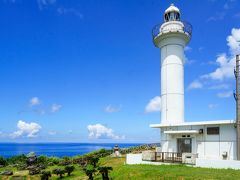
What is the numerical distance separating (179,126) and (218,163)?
534 cm

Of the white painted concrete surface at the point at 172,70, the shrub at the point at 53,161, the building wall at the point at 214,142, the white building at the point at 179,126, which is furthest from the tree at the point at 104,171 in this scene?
the shrub at the point at 53,161

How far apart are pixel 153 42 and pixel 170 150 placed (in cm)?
1100

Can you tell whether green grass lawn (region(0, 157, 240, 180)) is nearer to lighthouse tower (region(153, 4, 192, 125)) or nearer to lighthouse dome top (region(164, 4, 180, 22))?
lighthouse tower (region(153, 4, 192, 125))

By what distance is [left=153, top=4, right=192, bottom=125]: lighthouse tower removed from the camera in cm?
2659

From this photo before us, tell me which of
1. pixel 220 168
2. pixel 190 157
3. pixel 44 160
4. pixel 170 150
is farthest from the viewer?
pixel 44 160

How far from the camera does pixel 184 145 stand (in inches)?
962

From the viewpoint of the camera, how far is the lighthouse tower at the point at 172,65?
26594 millimetres

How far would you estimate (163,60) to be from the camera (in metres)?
28.0

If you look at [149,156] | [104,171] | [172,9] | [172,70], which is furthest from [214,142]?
[172,9]

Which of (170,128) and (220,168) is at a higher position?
(170,128)

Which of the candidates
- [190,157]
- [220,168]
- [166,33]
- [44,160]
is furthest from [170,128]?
[44,160]

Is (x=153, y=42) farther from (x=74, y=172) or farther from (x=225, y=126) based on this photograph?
(x=74, y=172)

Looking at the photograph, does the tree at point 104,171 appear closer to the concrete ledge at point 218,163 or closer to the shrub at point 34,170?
the concrete ledge at point 218,163

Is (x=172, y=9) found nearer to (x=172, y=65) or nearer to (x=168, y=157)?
(x=172, y=65)
